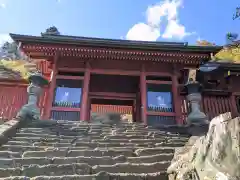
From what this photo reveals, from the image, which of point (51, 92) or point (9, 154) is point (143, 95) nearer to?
point (51, 92)

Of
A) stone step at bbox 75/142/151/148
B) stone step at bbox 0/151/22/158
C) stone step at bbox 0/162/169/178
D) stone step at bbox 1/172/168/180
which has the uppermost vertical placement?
stone step at bbox 75/142/151/148

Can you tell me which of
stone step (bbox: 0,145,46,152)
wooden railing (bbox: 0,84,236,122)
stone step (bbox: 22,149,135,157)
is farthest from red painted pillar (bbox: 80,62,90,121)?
stone step (bbox: 22,149,135,157)

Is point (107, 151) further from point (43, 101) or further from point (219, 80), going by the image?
point (219, 80)

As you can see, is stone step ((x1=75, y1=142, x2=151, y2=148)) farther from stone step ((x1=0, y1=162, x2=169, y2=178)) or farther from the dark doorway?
the dark doorway

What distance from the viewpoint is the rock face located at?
140 inches

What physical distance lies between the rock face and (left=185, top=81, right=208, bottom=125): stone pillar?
17.0 ft

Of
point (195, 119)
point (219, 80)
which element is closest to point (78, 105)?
point (195, 119)

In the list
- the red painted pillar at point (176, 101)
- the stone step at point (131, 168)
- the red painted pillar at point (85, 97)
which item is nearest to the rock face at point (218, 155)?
the stone step at point (131, 168)

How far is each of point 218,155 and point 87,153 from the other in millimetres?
3089

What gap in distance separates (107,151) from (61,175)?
1.51 m

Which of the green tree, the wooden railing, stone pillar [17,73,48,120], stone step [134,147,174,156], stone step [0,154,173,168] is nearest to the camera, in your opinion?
stone step [0,154,173,168]

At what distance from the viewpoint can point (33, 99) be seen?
9.95 metres

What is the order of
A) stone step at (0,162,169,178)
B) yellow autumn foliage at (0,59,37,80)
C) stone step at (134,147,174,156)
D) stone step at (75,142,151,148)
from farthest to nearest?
yellow autumn foliage at (0,59,37,80)
stone step at (75,142,151,148)
stone step at (134,147,174,156)
stone step at (0,162,169,178)

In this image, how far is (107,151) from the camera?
598cm
